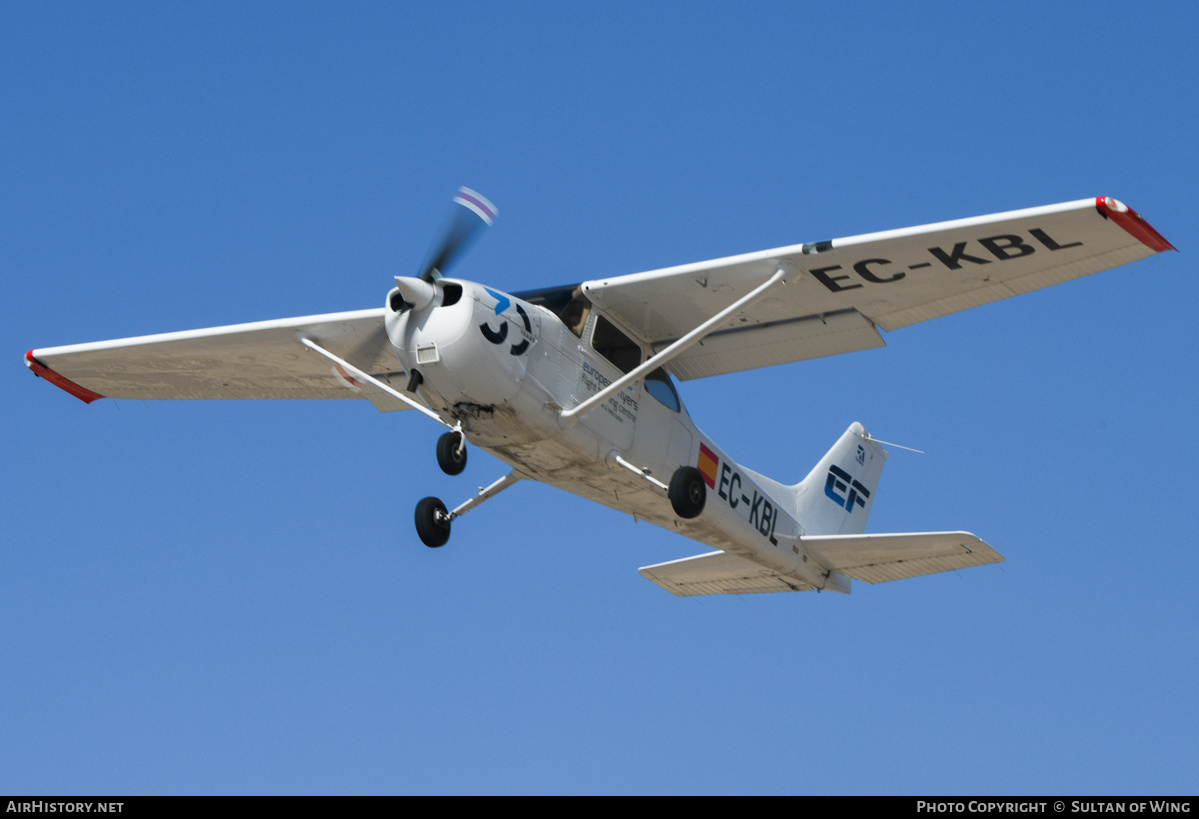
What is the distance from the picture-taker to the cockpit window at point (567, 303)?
13.1 meters

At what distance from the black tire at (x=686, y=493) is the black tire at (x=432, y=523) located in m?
2.17

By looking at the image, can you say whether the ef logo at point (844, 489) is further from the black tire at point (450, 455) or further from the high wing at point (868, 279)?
the black tire at point (450, 455)

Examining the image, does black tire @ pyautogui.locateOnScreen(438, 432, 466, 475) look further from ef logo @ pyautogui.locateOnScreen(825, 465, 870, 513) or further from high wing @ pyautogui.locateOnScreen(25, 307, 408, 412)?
ef logo @ pyautogui.locateOnScreen(825, 465, 870, 513)

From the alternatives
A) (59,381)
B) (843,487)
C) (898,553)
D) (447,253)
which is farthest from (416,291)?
(843,487)

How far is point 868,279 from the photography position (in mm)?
12961

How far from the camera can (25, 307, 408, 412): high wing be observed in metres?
14.4

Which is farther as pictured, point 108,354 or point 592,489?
point 108,354

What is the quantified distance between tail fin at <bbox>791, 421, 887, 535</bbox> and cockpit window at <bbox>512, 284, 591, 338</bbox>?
491 centimetres

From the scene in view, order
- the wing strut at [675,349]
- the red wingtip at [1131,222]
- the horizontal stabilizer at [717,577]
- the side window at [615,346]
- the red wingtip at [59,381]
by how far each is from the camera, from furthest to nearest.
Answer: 1. the horizontal stabilizer at [717,577]
2. the red wingtip at [59,381]
3. the side window at [615,346]
4. the wing strut at [675,349]
5. the red wingtip at [1131,222]

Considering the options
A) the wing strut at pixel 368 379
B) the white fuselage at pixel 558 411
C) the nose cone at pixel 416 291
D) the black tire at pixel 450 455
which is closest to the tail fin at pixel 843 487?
the white fuselage at pixel 558 411
